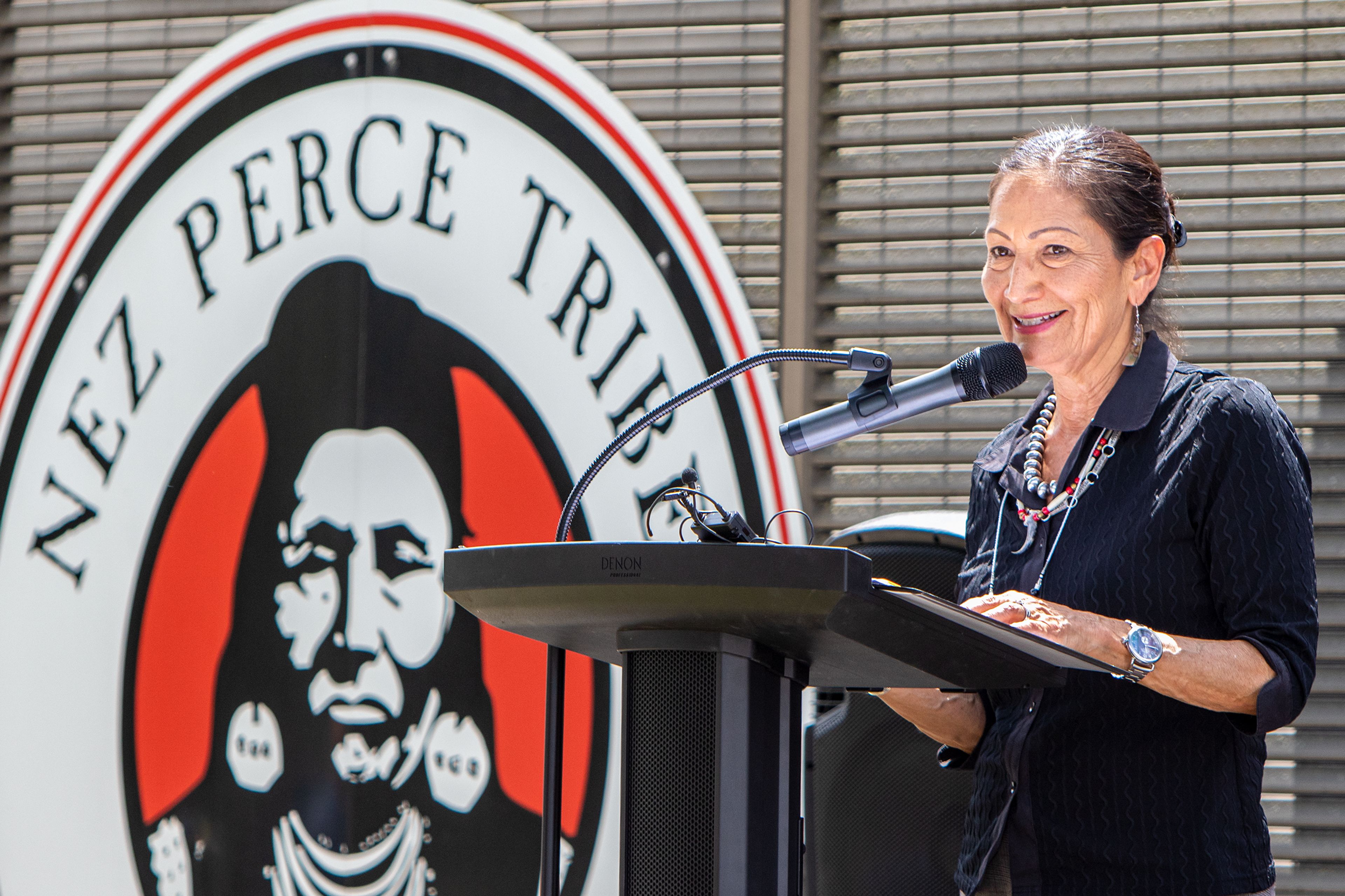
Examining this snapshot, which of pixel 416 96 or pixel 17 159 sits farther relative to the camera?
pixel 17 159

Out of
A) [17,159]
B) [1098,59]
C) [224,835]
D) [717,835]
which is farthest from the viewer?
[17,159]

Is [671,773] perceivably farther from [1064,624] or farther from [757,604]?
[1064,624]

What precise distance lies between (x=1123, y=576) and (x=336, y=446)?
2294mm

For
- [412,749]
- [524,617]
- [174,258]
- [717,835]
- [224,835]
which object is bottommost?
[224,835]

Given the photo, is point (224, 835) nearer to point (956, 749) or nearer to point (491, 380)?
point (491, 380)

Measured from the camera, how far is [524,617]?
1.23m

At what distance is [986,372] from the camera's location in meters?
1.29

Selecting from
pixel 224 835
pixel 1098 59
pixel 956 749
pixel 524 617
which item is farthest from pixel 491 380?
pixel 524 617

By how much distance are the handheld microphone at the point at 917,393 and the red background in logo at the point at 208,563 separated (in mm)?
1911

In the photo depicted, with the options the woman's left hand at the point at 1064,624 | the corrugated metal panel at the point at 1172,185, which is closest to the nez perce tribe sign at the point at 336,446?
the corrugated metal panel at the point at 1172,185

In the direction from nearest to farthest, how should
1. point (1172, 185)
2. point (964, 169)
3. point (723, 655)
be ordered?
point (723, 655) < point (1172, 185) < point (964, 169)

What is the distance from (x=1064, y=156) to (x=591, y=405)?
171 cm

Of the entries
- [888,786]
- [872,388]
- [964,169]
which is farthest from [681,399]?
[964,169]

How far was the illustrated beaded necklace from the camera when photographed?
4.99 feet
